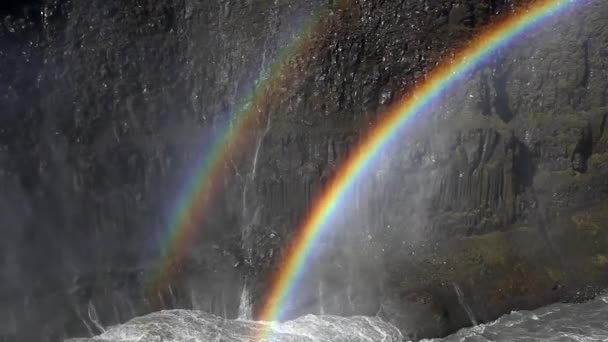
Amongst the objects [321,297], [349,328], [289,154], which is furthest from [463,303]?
[289,154]

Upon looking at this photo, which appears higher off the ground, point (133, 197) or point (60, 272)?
point (133, 197)

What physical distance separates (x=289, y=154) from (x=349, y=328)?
283cm

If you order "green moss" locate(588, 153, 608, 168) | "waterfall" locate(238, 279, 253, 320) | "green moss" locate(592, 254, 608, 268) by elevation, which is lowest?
"waterfall" locate(238, 279, 253, 320)

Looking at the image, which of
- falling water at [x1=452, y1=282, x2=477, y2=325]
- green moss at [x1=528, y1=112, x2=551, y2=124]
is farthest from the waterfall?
green moss at [x1=528, y1=112, x2=551, y2=124]

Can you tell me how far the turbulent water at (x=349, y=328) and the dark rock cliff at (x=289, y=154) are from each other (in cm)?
30

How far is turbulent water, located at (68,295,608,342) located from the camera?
347 inches

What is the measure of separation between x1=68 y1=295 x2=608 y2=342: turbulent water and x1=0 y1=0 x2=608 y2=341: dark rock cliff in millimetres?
298

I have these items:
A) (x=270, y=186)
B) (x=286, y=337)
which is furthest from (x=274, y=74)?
(x=286, y=337)

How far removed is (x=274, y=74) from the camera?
10.3 m

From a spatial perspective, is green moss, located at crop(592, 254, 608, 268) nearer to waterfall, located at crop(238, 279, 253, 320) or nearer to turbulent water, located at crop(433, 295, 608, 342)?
turbulent water, located at crop(433, 295, 608, 342)

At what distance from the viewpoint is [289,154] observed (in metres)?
10.1

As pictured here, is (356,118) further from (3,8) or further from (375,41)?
(3,8)

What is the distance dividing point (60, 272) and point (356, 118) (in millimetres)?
5170

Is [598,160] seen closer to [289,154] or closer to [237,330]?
[289,154]
